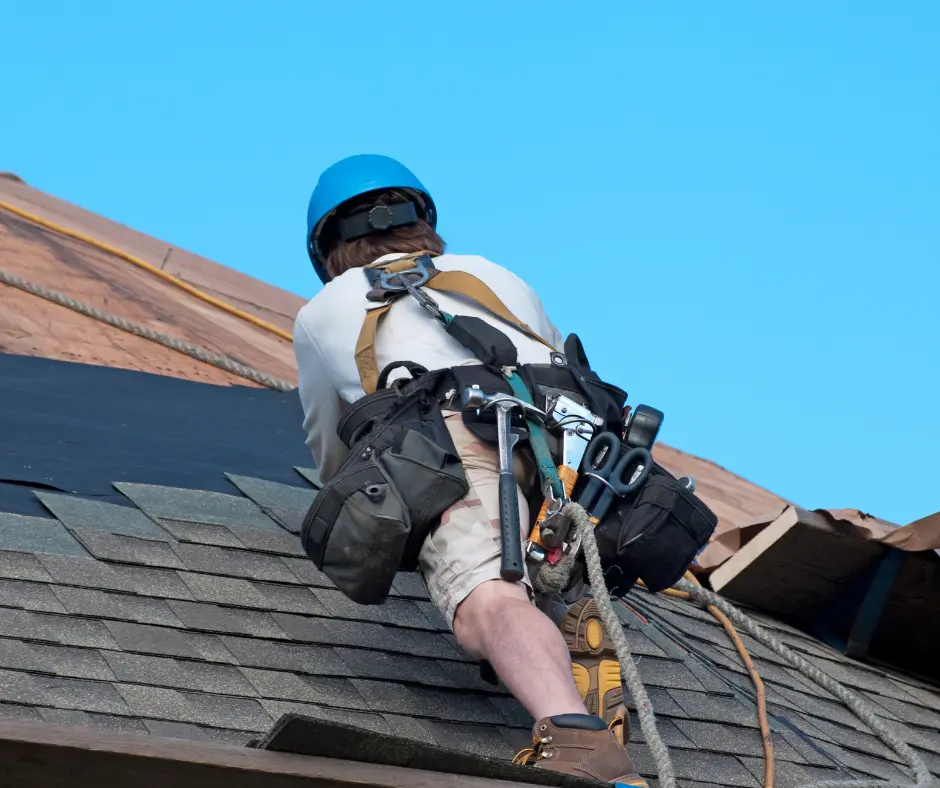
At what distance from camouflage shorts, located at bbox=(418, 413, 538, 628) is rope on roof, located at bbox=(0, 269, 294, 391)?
10.3 feet

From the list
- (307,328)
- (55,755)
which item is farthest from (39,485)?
(55,755)

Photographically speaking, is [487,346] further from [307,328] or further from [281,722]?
[281,722]

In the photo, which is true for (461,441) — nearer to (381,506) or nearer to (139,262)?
(381,506)

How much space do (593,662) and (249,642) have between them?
80 cm

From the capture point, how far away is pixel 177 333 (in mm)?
6973

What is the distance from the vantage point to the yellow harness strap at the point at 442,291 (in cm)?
346

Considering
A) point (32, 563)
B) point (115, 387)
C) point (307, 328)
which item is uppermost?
point (307, 328)

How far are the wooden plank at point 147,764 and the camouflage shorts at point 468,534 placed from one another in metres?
0.92

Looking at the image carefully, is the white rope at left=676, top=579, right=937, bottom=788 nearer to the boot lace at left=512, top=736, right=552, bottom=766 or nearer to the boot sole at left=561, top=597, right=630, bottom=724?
the boot sole at left=561, top=597, right=630, bottom=724

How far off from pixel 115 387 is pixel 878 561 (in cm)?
293

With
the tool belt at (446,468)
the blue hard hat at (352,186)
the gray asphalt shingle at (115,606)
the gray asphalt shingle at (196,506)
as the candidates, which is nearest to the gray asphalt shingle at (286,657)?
the gray asphalt shingle at (115,606)

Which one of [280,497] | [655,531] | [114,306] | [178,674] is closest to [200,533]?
[280,497]

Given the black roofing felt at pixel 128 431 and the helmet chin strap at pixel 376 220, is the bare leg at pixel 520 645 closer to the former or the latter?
the helmet chin strap at pixel 376 220

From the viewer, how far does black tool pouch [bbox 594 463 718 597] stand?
322 cm
